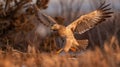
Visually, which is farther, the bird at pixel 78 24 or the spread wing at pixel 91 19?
the spread wing at pixel 91 19

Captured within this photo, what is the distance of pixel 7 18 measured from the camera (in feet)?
45.2

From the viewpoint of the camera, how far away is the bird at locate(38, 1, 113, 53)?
31.2ft

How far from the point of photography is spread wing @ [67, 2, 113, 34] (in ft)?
31.6

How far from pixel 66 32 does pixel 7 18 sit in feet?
15.1

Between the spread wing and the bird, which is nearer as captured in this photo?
the bird

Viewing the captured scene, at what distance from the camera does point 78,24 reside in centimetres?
976

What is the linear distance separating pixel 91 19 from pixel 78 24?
304 mm

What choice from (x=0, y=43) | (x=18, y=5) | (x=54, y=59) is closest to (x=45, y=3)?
(x=18, y=5)

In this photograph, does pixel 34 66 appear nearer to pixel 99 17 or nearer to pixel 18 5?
pixel 99 17

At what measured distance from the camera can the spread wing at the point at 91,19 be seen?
31.6 ft

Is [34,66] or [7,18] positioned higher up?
[7,18]

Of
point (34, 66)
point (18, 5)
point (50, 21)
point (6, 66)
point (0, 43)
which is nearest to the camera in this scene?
point (6, 66)

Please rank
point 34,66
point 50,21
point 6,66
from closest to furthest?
point 6,66 → point 34,66 → point 50,21

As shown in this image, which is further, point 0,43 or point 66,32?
point 0,43
